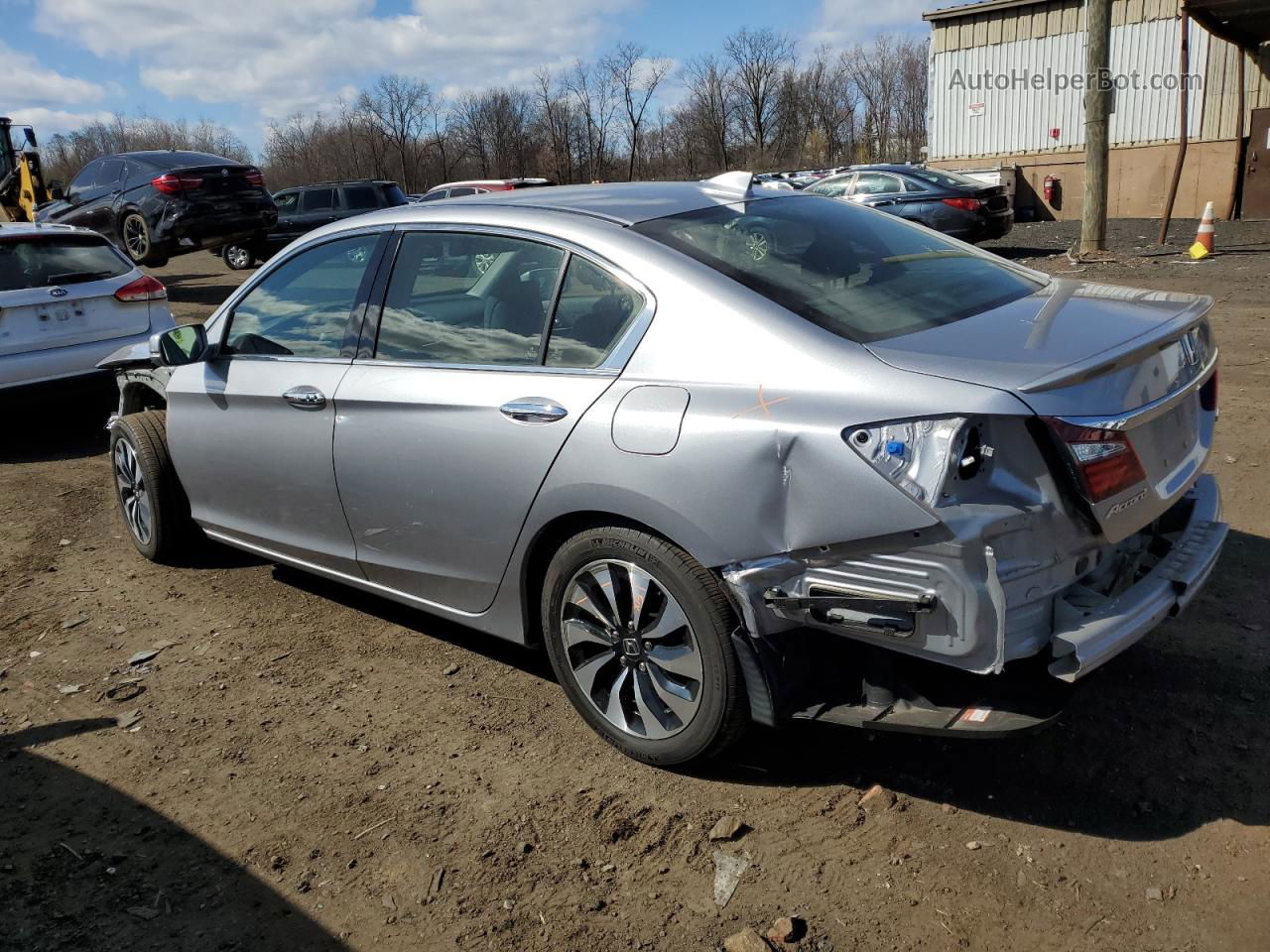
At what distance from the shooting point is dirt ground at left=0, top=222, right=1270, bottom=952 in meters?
2.52

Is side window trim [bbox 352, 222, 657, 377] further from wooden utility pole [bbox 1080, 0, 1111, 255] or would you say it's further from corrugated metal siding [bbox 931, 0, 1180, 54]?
corrugated metal siding [bbox 931, 0, 1180, 54]

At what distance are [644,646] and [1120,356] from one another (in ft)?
4.92

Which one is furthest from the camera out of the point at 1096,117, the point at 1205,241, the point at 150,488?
the point at 1205,241

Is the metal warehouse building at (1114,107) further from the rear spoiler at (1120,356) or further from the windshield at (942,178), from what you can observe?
the rear spoiler at (1120,356)

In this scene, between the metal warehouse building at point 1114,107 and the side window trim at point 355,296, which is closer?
the side window trim at point 355,296

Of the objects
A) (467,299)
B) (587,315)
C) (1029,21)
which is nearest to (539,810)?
(587,315)

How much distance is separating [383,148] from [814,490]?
222 feet

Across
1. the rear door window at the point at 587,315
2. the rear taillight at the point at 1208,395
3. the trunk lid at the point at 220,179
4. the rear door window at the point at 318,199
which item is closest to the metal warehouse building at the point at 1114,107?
the rear door window at the point at 318,199

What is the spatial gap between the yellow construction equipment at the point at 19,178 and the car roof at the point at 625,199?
1747 centimetres

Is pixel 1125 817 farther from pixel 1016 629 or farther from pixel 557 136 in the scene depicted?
pixel 557 136

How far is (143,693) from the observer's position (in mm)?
3871

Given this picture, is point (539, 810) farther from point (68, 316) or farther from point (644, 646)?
point (68, 316)

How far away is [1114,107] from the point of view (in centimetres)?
2305

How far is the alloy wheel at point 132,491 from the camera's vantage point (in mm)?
5020
